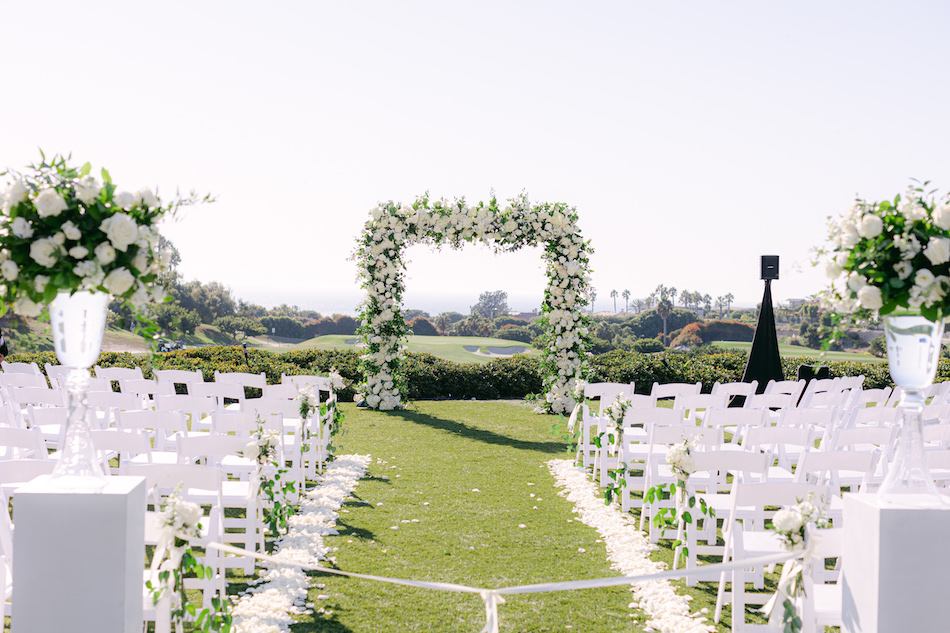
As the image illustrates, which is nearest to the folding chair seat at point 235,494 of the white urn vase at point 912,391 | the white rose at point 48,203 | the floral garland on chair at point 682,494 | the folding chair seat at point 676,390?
the white rose at point 48,203

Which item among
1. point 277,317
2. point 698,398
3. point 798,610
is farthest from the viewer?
point 277,317

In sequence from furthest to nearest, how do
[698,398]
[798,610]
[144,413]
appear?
[698,398] < [144,413] < [798,610]

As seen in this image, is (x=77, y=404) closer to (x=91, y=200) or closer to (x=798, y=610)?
(x=91, y=200)

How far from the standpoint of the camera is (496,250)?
37.1ft

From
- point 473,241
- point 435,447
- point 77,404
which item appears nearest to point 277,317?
point 473,241

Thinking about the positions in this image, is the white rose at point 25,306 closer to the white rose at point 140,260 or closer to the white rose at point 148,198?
the white rose at point 140,260

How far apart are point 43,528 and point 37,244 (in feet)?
3.13

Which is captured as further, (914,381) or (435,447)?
(435,447)

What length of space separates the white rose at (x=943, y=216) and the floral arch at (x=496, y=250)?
861 cm

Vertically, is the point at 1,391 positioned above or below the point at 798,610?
above

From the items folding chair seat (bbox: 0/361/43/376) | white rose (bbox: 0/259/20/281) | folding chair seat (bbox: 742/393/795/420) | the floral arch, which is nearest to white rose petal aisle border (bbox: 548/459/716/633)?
folding chair seat (bbox: 742/393/795/420)

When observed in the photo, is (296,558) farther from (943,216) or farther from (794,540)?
(943,216)

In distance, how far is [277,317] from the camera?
98.8ft

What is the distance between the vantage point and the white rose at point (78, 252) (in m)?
2.36
